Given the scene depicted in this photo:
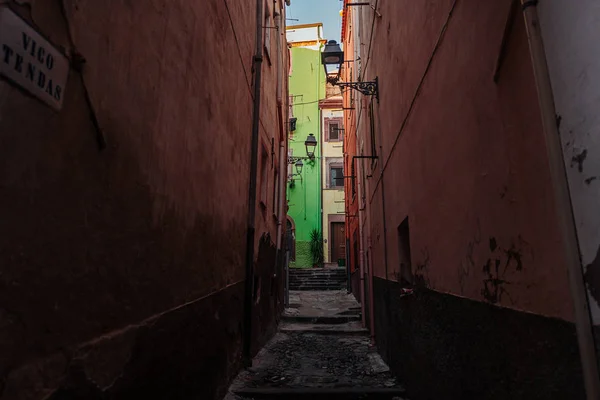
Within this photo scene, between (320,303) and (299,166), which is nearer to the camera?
(320,303)

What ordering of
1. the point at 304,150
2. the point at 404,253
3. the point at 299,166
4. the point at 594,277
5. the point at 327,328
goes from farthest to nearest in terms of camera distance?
the point at 304,150 < the point at 299,166 < the point at 327,328 < the point at 404,253 < the point at 594,277

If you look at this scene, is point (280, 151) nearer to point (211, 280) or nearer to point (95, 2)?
point (211, 280)

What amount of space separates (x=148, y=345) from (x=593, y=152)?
2.47m

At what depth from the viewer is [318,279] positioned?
1856 centimetres

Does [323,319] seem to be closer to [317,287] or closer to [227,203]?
[227,203]

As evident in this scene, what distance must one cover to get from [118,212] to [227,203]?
275 centimetres

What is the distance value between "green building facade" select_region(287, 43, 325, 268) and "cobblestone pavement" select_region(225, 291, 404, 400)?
43.4ft

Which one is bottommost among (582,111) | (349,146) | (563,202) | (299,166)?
(563,202)

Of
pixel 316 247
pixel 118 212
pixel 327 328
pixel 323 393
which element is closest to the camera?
pixel 118 212

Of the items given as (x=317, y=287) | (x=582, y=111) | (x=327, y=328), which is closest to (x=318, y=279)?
(x=317, y=287)

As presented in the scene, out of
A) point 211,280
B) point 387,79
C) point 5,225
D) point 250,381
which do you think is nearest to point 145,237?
point 5,225

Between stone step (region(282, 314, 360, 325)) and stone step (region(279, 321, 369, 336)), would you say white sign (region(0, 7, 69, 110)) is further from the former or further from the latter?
stone step (region(282, 314, 360, 325))

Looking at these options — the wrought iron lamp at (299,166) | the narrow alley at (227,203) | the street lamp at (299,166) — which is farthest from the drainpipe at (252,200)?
the street lamp at (299,166)

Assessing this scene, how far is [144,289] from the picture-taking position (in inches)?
96.3
